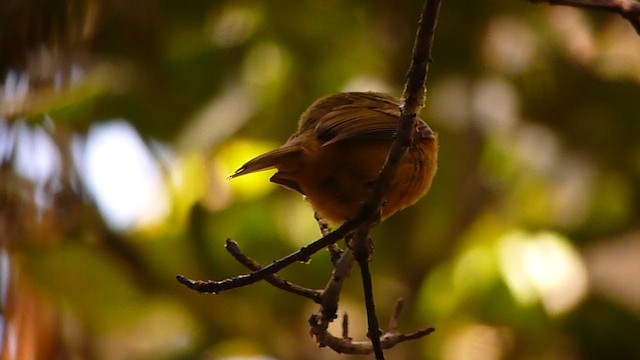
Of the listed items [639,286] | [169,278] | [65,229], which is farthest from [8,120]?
[639,286]

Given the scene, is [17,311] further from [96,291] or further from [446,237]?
[446,237]

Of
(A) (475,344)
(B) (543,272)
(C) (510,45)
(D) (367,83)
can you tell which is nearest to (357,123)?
(D) (367,83)

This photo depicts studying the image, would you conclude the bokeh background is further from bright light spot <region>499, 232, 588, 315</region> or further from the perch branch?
the perch branch

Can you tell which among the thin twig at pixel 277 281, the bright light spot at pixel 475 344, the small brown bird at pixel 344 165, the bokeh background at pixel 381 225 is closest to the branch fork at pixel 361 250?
the thin twig at pixel 277 281

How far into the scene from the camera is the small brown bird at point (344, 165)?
6.04 ft

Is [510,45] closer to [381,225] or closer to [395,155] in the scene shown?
[381,225]

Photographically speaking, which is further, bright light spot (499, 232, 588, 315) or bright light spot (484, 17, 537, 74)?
bright light spot (484, 17, 537, 74)

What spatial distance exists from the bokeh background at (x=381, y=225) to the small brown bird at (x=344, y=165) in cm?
134

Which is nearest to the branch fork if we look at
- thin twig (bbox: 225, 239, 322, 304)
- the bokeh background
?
thin twig (bbox: 225, 239, 322, 304)

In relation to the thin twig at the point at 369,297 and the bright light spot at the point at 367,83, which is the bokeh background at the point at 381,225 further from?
the thin twig at the point at 369,297

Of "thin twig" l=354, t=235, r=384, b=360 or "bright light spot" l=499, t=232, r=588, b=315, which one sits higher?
"bright light spot" l=499, t=232, r=588, b=315

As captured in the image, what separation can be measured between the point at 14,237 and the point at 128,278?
2.16 feet

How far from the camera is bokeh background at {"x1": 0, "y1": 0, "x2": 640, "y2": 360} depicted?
341 centimetres

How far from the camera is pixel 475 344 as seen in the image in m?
3.95
